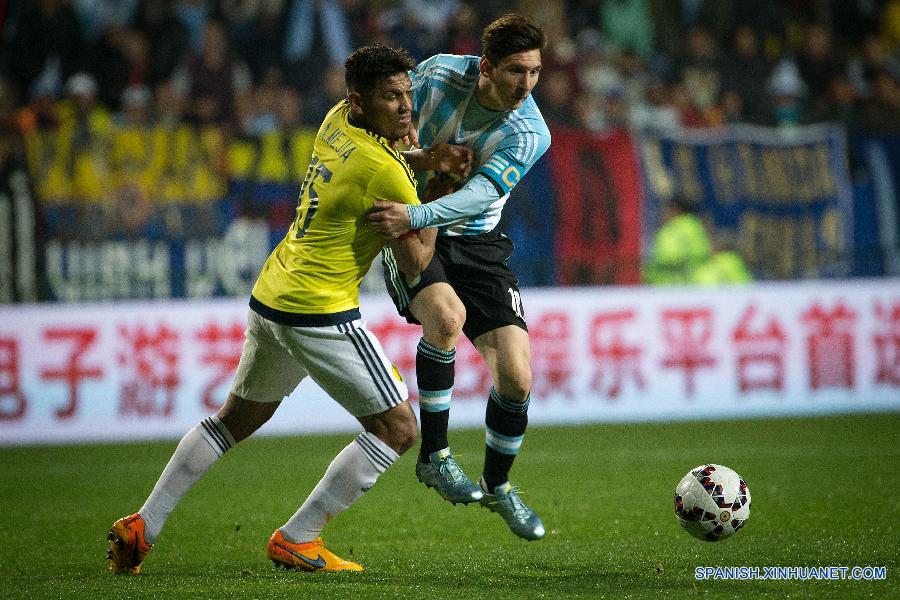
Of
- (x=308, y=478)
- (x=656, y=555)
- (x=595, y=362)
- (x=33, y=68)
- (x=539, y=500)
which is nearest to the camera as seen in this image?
(x=656, y=555)

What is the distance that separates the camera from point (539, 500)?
24.3ft

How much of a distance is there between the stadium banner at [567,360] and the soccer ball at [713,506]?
5.41m

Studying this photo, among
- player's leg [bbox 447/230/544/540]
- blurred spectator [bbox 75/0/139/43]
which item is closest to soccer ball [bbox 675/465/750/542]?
player's leg [bbox 447/230/544/540]

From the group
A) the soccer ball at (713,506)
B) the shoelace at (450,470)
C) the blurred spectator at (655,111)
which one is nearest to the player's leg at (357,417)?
the shoelace at (450,470)

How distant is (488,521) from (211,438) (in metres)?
2.05

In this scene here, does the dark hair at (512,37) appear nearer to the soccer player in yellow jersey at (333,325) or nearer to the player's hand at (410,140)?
the player's hand at (410,140)

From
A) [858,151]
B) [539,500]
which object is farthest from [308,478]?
[858,151]

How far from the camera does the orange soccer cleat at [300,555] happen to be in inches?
204

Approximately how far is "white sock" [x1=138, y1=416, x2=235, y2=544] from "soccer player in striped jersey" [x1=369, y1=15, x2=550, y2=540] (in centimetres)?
91

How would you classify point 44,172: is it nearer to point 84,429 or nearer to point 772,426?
point 84,429

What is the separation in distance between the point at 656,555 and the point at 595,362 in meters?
5.68

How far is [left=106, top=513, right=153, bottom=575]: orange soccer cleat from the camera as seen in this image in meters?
5.20

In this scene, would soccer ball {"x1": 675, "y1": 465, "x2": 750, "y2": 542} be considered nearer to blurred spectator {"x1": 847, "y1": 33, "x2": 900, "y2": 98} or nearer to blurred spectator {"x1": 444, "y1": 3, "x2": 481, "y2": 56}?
blurred spectator {"x1": 444, "y1": 3, "x2": 481, "y2": 56}

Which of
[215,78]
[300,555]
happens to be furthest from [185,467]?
[215,78]
